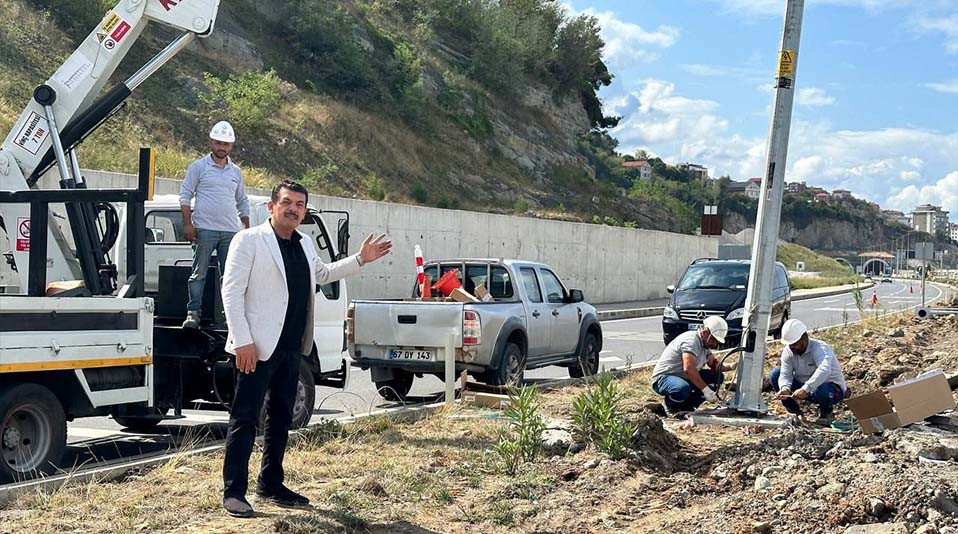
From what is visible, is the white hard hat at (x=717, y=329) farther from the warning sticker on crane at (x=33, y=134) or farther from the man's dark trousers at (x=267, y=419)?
the warning sticker on crane at (x=33, y=134)

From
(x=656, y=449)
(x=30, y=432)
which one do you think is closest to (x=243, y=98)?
(x=30, y=432)

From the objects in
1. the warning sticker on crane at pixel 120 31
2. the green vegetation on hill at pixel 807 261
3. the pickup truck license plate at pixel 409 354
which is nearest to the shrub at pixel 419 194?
the pickup truck license plate at pixel 409 354

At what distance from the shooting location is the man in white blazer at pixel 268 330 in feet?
19.6

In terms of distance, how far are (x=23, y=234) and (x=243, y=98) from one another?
94.1 feet

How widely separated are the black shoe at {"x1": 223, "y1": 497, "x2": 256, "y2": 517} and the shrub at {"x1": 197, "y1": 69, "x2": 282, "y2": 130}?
102 ft

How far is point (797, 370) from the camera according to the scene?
35.5 ft

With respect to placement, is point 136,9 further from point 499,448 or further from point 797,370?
point 797,370

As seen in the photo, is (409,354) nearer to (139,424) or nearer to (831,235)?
(139,424)

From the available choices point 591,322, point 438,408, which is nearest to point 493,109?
point 591,322

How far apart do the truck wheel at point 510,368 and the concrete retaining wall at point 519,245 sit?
9.69 metres

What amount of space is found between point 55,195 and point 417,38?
51.5m

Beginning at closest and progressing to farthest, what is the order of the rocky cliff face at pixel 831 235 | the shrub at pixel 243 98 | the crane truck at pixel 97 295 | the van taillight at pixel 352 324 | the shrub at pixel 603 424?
the crane truck at pixel 97 295 → the shrub at pixel 603 424 → the van taillight at pixel 352 324 → the shrub at pixel 243 98 → the rocky cliff face at pixel 831 235

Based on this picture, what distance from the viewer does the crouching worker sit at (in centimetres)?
1050

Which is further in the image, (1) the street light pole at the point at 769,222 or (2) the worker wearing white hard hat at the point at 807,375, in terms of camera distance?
→ (2) the worker wearing white hard hat at the point at 807,375
